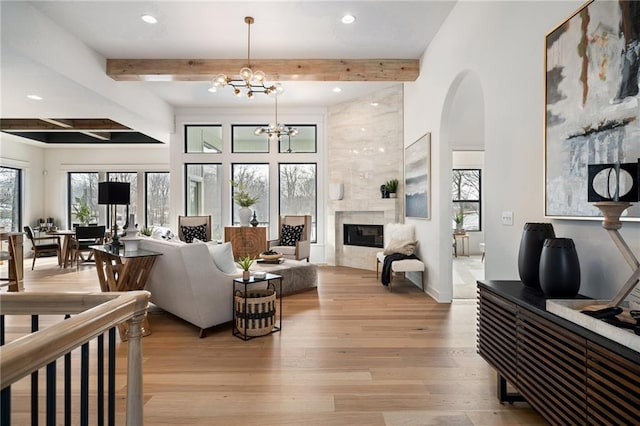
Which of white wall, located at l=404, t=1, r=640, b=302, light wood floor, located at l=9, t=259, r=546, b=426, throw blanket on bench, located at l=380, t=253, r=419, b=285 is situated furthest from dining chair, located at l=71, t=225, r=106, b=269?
white wall, located at l=404, t=1, r=640, b=302

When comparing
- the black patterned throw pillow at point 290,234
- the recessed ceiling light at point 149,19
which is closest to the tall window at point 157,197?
the black patterned throw pillow at point 290,234

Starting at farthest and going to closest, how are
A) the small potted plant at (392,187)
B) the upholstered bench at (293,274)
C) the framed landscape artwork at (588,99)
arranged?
1. the small potted plant at (392,187)
2. the upholstered bench at (293,274)
3. the framed landscape artwork at (588,99)

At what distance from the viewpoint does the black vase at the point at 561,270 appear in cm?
175

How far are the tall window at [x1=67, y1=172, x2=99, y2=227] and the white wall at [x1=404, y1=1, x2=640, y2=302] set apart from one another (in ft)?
31.1

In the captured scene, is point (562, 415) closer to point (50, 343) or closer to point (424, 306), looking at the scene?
point (50, 343)

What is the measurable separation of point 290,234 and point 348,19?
13.2ft

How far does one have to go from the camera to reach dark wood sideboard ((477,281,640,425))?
3.91 feet

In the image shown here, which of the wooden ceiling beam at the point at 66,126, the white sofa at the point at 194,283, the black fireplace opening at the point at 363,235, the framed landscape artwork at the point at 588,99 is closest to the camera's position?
the framed landscape artwork at the point at 588,99

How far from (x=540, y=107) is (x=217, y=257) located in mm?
3153

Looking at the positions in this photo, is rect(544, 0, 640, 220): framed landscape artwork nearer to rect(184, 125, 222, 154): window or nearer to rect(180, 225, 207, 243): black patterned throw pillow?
rect(180, 225, 207, 243): black patterned throw pillow

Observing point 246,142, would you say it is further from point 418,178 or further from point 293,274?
point 418,178

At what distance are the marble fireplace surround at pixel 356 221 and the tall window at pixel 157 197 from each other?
4944mm

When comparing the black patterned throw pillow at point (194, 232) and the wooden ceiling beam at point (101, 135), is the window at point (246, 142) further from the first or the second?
the wooden ceiling beam at point (101, 135)

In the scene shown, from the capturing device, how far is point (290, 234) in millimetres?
6703
